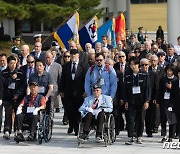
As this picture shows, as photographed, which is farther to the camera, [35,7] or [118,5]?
[118,5]

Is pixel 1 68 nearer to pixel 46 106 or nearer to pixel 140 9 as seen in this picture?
pixel 46 106

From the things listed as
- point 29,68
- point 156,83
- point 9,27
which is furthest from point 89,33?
point 9,27

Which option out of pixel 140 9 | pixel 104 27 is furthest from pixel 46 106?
pixel 140 9

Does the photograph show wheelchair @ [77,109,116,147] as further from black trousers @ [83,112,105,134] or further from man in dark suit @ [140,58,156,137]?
man in dark suit @ [140,58,156,137]

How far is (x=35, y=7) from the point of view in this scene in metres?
33.3

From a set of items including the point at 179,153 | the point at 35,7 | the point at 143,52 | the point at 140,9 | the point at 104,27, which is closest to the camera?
the point at 179,153

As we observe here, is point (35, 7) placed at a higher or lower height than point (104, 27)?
higher

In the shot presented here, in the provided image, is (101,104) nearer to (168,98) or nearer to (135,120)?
(135,120)

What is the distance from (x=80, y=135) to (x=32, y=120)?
1.06 meters

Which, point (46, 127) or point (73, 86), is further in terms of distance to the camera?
point (73, 86)

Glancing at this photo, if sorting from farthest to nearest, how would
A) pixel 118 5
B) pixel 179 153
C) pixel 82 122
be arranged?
pixel 118 5
pixel 82 122
pixel 179 153

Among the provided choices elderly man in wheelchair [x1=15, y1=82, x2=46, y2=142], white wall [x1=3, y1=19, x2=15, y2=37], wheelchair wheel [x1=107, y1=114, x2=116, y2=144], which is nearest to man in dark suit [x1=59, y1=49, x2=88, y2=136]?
elderly man in wheelchair [x1=15, y1=82, x2=46, y2=142]

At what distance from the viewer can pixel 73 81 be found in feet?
46.1

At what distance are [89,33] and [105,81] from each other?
229 inches
